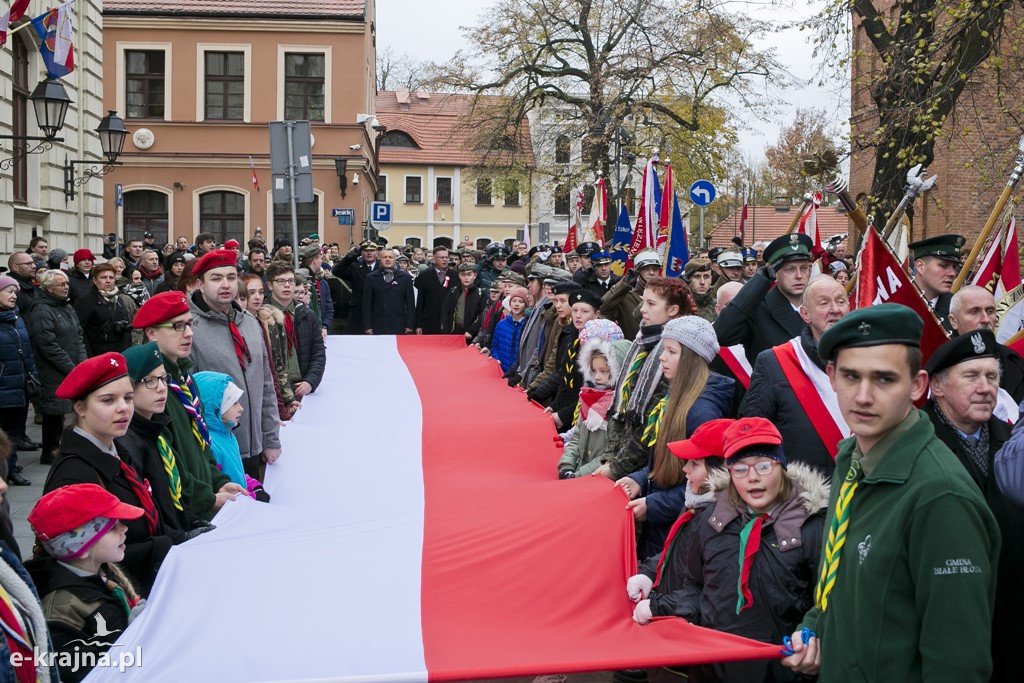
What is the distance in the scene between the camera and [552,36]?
34.5 meters

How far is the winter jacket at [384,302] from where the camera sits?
54.3 ft

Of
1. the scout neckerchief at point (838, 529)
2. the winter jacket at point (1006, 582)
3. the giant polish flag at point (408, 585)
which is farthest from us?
the giant polish flag at point (408, 585)

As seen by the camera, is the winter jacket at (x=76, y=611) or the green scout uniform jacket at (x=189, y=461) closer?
the winter jacket at (x=76, y=611)

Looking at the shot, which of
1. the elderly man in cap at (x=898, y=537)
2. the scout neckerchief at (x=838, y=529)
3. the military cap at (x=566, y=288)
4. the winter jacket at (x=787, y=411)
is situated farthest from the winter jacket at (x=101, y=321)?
the elderly man in cap at (x=898, y=537)

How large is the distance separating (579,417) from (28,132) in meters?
15.1

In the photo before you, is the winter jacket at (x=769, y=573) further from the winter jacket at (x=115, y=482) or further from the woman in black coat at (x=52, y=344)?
the woman in black coat at (x=52, y=344)

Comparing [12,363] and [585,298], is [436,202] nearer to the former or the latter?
[12,363]

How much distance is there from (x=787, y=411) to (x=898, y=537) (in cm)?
224

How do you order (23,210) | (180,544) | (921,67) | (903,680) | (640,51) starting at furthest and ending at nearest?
(640,51) < (23,210) < (921,67) < (180,544) < (903,680)

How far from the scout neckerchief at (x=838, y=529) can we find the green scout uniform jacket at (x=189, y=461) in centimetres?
336

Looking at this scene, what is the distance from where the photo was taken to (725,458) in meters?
4.58

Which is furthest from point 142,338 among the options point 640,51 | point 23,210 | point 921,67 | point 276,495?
point 640,51

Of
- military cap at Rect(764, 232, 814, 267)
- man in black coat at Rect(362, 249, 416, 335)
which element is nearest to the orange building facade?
man in black coat at Rect(362, 249, 416, 335)

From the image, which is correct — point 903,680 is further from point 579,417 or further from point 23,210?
point 23,210
